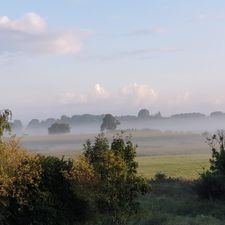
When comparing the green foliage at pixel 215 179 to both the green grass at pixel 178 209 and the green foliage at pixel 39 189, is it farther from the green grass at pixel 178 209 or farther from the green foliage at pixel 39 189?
the green foliage at pixel 39 189

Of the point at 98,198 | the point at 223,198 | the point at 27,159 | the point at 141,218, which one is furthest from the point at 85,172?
the point at 223,198

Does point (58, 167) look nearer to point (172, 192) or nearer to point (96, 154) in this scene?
point (96, 154)

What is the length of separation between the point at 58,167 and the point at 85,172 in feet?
12.8

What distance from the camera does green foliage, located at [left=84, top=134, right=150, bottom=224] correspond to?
2536cm

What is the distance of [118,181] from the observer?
25.4 meters

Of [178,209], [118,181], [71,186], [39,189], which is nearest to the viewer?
[118,181]

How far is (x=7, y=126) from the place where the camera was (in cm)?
2717

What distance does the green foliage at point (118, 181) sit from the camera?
25359 millimetres

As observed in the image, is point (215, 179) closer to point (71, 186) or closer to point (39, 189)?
point (71, 186)

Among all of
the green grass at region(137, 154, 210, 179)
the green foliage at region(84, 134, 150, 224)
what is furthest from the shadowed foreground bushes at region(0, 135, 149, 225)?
the green grass at region(137, 154, 210, 179)

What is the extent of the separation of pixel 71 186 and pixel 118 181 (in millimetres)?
4369

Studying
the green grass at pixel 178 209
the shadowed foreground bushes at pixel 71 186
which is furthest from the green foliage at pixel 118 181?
the green grass at pixel 178 209

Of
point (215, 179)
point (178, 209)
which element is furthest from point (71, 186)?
point (215, 179)

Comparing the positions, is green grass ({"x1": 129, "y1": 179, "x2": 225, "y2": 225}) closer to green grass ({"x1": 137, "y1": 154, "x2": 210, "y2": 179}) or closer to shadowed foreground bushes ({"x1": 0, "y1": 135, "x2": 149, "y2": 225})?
shadowed foreground bushes ({"x1": 0, "y1": 135, "x2": 149, "y2": 225})
